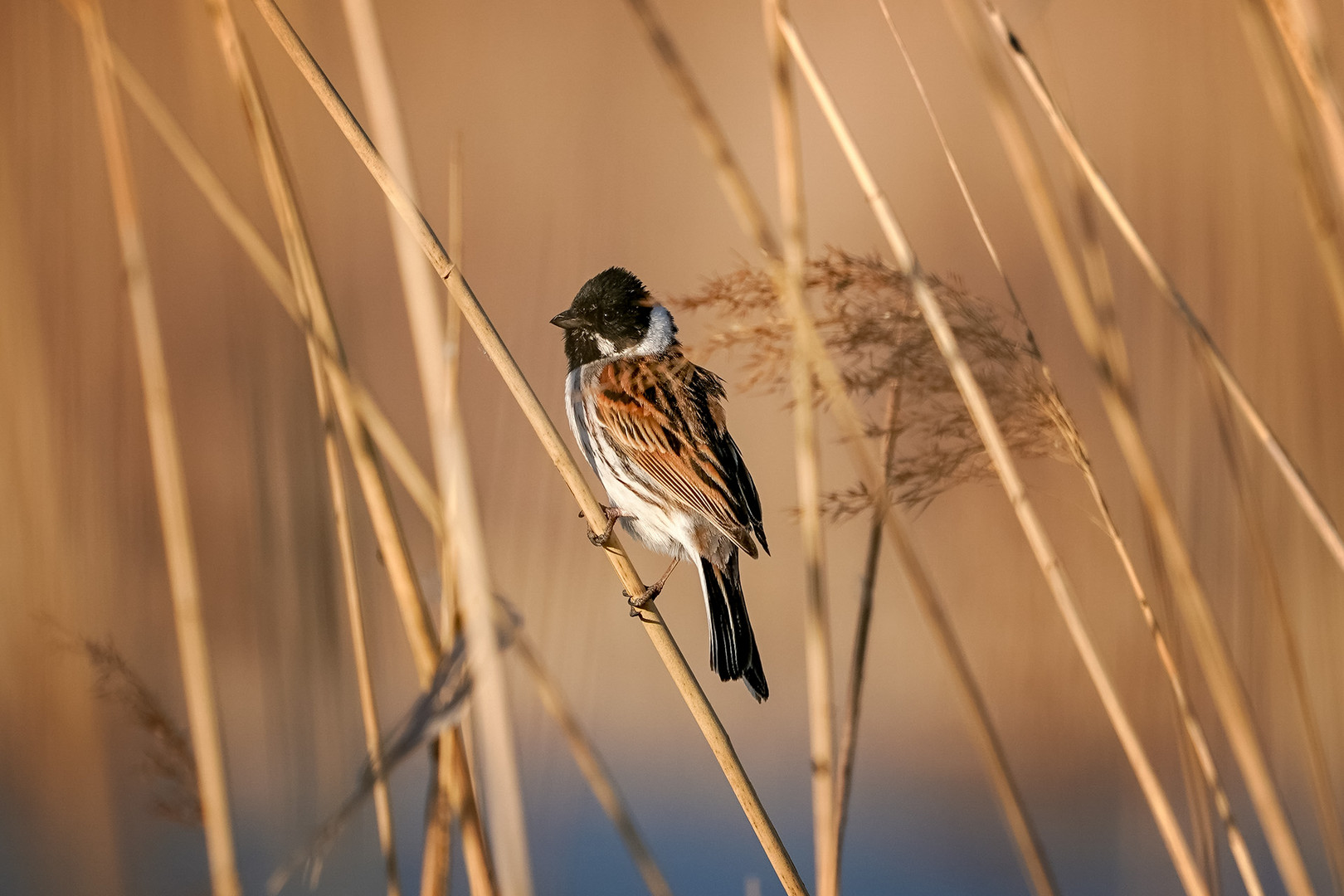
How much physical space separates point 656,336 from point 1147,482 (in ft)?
7.35

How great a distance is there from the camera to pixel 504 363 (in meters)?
1.71

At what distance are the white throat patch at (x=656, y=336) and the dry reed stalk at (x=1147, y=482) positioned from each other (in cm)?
197

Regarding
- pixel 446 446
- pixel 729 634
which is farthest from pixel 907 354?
pixel 729 634

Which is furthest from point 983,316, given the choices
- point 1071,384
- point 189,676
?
point 1071,384

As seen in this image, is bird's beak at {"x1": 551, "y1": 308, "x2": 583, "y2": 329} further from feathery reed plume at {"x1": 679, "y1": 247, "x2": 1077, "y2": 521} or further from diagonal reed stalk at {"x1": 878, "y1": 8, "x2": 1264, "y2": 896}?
diagonal reed stalk at {"x1": 878, "y1": 8, "x2": 1264, "y2": 896}

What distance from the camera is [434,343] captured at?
139 cm

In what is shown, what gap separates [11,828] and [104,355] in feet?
7.50

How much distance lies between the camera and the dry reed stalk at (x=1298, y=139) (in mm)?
1376

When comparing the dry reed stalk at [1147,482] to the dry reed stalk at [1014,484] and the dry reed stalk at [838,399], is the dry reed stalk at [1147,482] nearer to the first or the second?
the dry reed stalk at [1014,484]

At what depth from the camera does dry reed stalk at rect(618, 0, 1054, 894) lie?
145 centimetres

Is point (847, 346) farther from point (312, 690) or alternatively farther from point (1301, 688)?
point (312, 690)

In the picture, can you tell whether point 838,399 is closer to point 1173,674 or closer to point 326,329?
point 1173,674

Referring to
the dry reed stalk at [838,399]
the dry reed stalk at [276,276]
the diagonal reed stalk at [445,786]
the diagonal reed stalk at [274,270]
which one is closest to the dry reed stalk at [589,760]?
the diagonal reed stalk at [274,270]

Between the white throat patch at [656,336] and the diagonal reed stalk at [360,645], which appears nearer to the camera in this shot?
the diagonal reed stalk at [360,645]
